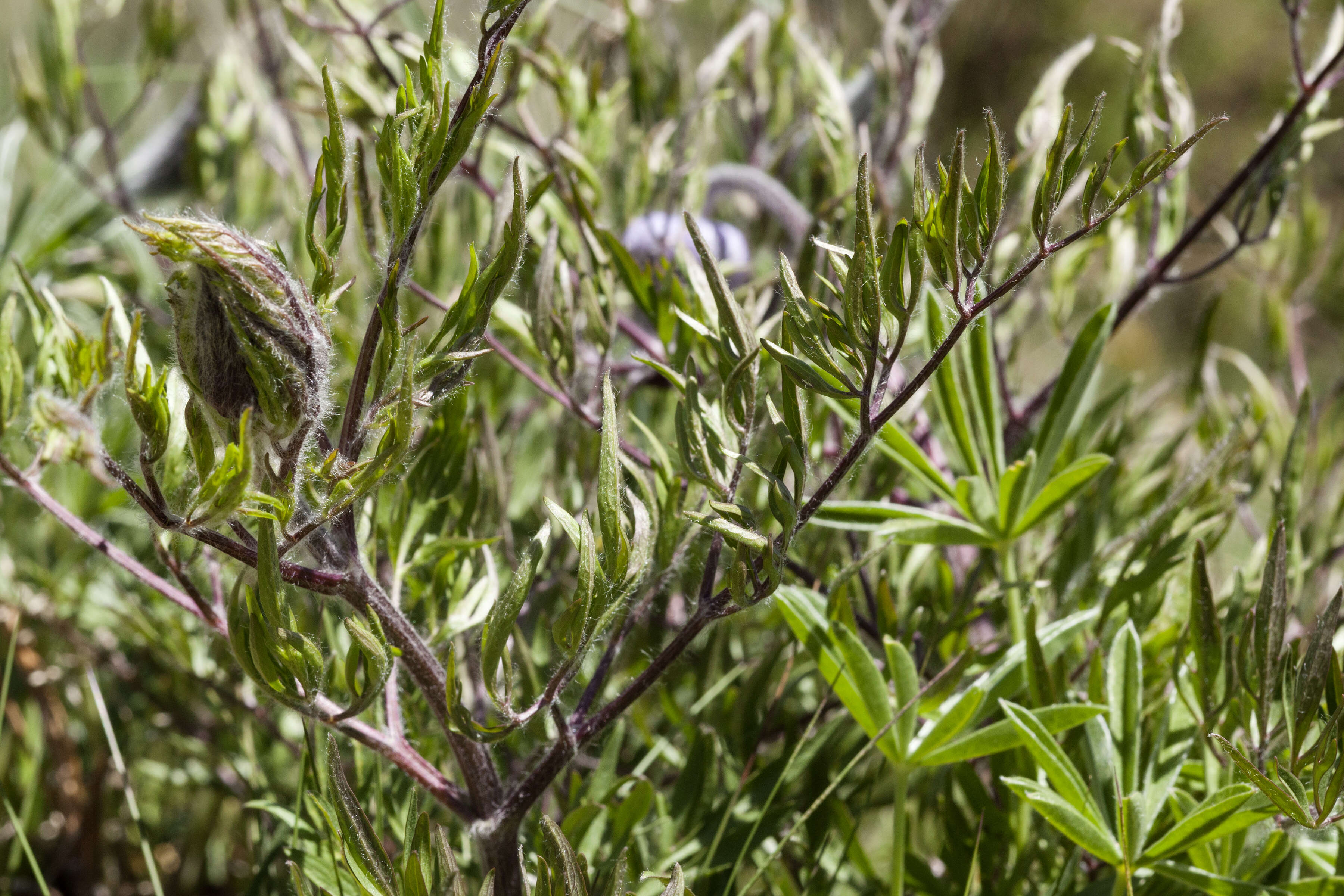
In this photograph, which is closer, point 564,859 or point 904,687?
point 564,859

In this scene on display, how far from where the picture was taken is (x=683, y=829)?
20.0 inches

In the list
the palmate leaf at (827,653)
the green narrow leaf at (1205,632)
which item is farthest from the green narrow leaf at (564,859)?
the green narrow leaf at (1205,632)

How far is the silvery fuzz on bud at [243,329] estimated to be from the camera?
282mm

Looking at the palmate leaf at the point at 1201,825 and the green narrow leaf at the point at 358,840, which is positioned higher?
the palmate leaf at the point at 1201,825

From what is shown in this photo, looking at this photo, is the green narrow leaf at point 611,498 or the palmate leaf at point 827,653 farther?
the palmate leaf at point 827,653

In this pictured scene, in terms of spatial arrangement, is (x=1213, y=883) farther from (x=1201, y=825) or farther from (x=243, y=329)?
(x=243, y=329)

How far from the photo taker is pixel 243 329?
0.29 meters

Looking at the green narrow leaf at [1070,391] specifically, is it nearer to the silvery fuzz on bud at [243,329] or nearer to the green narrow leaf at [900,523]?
the green narrow leaf at [900,523]

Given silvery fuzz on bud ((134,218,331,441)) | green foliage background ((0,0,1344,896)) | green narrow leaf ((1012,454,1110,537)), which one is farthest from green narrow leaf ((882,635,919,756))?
silvery fuzz on bud ((134,218,331,441))

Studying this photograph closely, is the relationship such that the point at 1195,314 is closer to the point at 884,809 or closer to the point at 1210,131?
the point at 884,809

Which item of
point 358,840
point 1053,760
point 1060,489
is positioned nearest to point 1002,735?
point 1053,760

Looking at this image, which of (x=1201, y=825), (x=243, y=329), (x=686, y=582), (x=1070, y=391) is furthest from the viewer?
(x=686, y=582)

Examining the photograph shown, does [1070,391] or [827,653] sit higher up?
[1070,391]

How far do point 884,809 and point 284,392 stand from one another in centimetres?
58
